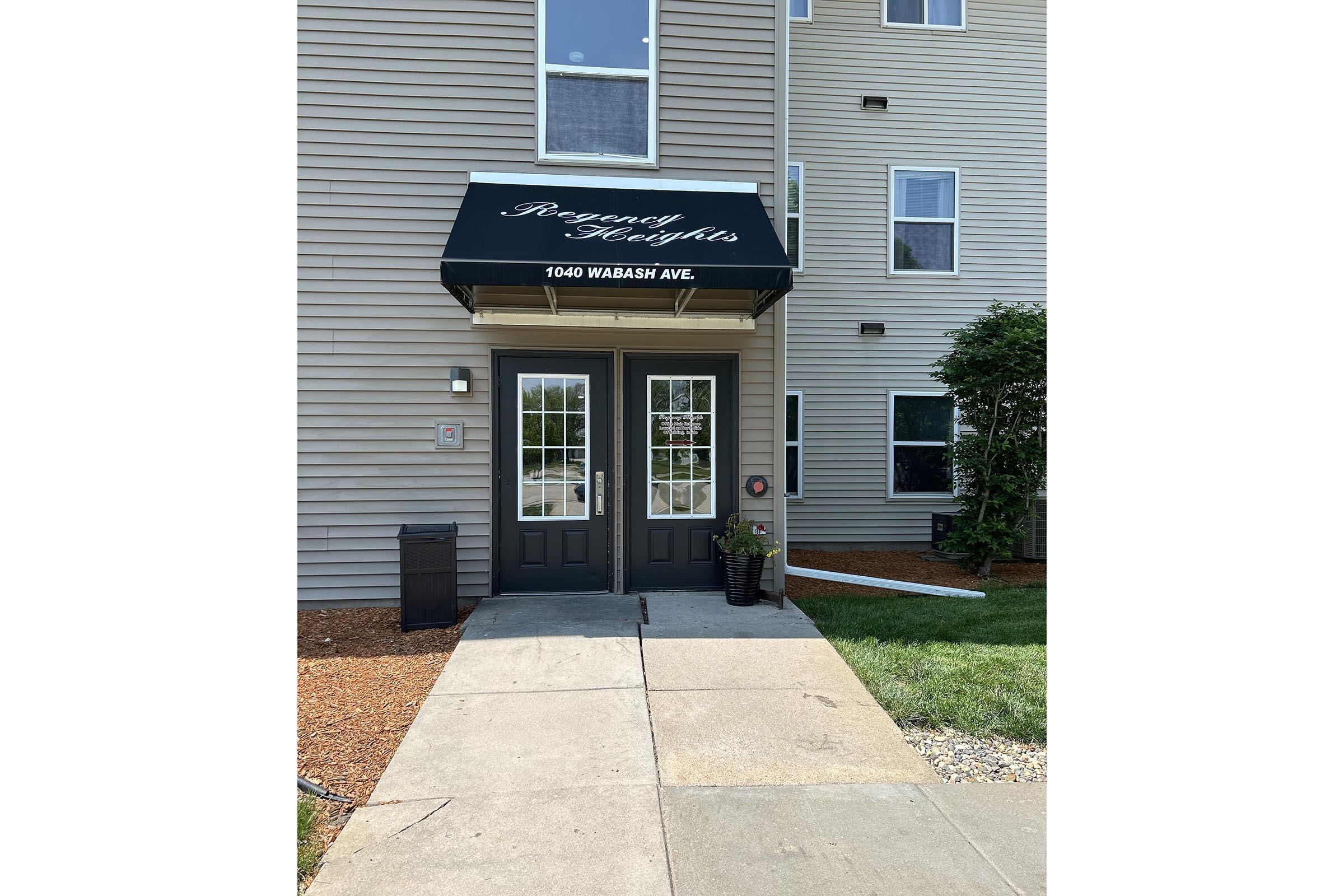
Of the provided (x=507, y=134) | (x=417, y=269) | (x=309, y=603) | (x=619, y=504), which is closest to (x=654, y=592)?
(x=619, y=504)

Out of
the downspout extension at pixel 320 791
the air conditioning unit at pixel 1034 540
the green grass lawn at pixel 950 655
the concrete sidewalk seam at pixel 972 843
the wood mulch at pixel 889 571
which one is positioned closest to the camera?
the concrete sidewalk seam at pixel 972 843

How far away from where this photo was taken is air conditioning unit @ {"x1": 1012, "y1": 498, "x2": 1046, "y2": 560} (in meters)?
9.73

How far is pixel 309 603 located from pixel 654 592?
332cm

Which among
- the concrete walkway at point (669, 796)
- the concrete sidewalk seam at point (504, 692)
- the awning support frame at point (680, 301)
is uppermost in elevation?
the awning support frame at point (680, 301)

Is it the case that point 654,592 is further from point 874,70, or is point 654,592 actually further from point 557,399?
point 874,70

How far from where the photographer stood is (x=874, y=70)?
1087 cm

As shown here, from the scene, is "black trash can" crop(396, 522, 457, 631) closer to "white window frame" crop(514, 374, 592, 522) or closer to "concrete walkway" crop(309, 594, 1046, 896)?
"white window frame" crop(514, 374, 592, 522)

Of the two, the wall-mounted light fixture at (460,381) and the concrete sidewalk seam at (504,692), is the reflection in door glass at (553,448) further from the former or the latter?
the concrete sidewalk seam at (504,692)

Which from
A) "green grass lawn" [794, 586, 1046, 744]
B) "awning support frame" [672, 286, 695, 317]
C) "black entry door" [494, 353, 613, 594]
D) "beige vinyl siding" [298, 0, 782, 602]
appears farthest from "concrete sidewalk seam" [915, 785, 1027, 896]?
"beige vinyl siding" [298, 0, 782, 602]

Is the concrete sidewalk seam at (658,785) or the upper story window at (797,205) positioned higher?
the upper story window at (797,205)

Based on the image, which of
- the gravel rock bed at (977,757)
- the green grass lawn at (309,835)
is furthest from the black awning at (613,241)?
the green grass lawn at (309,835)

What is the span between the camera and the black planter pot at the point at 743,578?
704 centimetres

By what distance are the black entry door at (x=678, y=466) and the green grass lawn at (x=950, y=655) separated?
1.24 m

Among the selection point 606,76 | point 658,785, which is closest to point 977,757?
point 658,785
